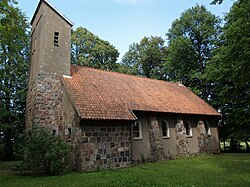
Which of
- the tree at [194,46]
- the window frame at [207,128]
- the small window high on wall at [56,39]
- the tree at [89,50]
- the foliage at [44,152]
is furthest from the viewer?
the tree at [89,50]

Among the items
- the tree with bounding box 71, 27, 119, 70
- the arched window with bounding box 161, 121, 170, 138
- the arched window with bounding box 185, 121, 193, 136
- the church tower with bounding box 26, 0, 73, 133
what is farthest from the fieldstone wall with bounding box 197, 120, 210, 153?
the tree with bounding box 71, 27, 119, 70

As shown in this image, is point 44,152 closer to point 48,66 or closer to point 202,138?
point 48,66

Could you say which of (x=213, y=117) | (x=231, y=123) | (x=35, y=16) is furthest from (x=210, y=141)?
(x=35, y=16)

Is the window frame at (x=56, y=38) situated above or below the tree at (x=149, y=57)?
below

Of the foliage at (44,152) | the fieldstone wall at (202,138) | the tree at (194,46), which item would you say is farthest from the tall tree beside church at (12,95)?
the tree at (194,46)

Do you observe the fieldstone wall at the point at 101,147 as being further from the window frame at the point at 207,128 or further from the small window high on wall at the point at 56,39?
the window frame at the point at 207,128

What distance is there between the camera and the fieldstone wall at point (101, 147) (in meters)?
11.0

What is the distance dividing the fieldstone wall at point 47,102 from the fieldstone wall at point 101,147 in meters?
2.76

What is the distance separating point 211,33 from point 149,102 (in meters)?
15.8

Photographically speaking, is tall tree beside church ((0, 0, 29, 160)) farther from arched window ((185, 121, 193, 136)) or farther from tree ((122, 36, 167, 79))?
tree ((122, 36, 167, 79))

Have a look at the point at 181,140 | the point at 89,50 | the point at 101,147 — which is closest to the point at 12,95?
Result: the point at 89,50

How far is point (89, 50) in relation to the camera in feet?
105

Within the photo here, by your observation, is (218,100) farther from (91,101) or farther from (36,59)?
(36,59)

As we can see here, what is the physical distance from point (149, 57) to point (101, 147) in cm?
2721
